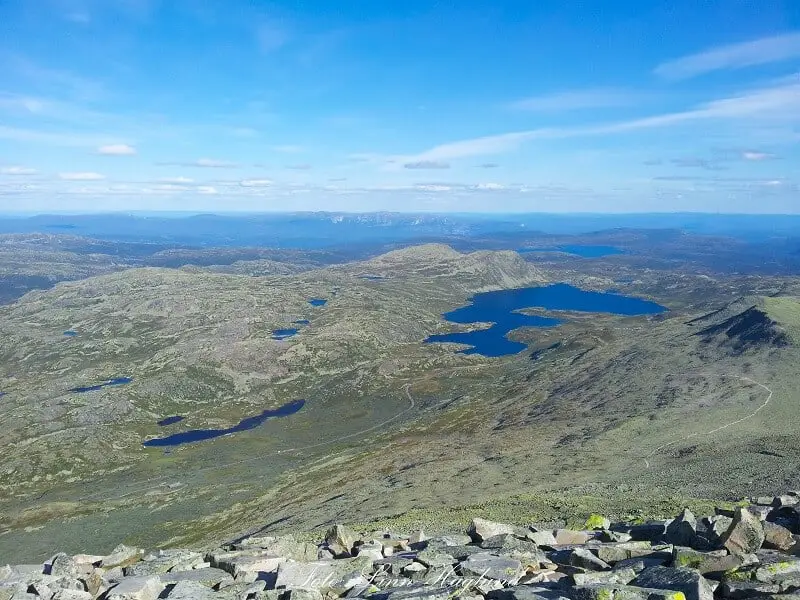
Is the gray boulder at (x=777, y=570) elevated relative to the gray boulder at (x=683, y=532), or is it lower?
elevated

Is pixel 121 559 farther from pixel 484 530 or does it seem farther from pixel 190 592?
pixel 484 530

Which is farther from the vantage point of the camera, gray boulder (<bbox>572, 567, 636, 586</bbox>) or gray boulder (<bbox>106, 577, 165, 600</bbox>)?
gray boulder (<bbox>106, 577, 165, 600</bbox>)

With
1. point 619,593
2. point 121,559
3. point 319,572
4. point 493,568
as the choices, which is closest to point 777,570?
point 619,593

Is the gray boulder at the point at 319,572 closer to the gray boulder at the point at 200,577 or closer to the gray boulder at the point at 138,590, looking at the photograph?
the gray boulder at the point at 200,577

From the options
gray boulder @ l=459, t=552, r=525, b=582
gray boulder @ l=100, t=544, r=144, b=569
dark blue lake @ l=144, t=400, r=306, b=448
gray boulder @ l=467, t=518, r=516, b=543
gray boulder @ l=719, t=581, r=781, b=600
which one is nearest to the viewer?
gray boulder @ l=719, t=581, r=781, b=600

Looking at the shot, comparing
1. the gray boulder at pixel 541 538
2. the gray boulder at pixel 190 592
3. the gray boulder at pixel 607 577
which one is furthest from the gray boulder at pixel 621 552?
the gray boulder at pixel 190 592

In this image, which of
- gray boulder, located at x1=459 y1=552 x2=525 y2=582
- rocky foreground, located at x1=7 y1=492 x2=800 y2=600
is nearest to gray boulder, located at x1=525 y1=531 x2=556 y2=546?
rocky foreground, located at x1=7 y1=492 x2=800 y2=600


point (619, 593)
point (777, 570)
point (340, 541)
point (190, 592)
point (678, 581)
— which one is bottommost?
point (340, 541)

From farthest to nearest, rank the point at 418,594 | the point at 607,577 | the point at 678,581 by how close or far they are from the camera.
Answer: the point at 607,577 < the point at 418,594 < the point at 678,581

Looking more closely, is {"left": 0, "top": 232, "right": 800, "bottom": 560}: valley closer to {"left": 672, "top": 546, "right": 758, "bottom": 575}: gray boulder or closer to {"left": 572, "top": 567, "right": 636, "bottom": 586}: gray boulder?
{"left": 672, "top": 546, "right": 758, "bottom": 575}: gray boulder
